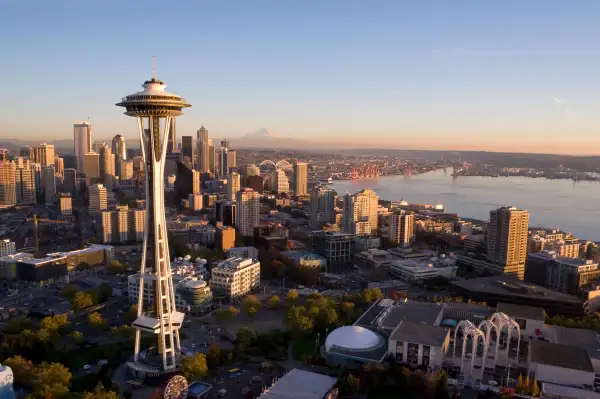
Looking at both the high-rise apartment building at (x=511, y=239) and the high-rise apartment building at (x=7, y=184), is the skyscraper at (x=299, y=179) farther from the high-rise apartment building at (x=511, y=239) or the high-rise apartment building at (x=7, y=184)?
the high-rise apartment building at (x=511, y=239)

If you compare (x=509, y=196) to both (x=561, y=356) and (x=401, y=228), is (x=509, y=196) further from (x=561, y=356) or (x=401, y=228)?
(x=561, y=356)

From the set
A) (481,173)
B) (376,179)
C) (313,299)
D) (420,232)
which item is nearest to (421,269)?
(313,299)

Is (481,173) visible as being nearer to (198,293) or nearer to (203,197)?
(203,197)

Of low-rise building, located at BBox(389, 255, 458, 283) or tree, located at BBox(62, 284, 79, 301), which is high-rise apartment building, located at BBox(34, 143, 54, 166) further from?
low-rise building, located at BBox(389, 255, 458, 283)

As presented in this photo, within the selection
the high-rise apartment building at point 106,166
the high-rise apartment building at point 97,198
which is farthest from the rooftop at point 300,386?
the high-rise apartment building at point 106,166

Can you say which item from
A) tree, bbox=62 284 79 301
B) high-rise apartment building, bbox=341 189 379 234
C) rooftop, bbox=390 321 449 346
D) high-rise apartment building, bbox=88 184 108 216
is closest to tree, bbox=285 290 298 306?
rooftop, bbox=390 321 449 346
